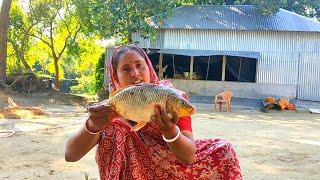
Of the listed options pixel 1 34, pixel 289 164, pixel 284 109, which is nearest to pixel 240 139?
pixel 289 164

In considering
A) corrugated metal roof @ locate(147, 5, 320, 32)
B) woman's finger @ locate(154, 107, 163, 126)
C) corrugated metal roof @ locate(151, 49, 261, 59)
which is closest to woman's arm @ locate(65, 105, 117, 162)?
woman's finger @ locate(154, 107, 163, 126)

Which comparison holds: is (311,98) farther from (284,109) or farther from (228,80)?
(228,80)

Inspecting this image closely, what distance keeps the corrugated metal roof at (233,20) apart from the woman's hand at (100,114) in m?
17.1

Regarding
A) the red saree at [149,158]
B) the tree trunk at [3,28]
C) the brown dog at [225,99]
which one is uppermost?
the tree trunk at [3,28]

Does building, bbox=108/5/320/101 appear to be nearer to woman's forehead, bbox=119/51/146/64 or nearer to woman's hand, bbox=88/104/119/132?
woman's forehead, bbox=119/51/146/64

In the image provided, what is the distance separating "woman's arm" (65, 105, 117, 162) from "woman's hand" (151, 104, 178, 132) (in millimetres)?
245

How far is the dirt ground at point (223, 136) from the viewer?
5.55 meters

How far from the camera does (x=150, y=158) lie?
2625mm

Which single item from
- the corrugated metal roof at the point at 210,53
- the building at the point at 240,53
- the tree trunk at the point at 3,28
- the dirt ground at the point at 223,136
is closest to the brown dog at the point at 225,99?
the building at the point at 240,53

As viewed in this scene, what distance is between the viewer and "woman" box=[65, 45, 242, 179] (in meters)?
2.48

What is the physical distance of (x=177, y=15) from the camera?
68.7ft

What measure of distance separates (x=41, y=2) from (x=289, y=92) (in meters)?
13.5

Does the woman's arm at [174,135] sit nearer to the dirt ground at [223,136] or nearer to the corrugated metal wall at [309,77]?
the dirt ground at [223,136]

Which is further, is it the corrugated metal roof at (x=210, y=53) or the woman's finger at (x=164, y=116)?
the corrugated metal roof at (x=210, y=53)
